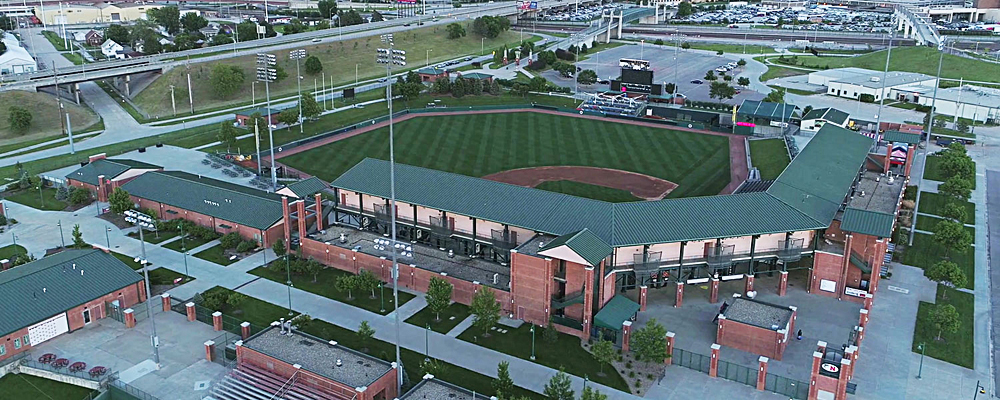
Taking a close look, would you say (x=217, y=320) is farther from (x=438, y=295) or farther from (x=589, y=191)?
(x=589, y=191)

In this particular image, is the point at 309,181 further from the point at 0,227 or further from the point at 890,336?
the point at 890,336

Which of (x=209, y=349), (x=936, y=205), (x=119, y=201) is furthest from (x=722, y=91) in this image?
(x=209, y=349)

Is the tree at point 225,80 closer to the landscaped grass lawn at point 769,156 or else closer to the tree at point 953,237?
the landscaped grass lawn at point 769,156

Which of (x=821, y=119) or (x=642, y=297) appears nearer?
(x=642, y=297)

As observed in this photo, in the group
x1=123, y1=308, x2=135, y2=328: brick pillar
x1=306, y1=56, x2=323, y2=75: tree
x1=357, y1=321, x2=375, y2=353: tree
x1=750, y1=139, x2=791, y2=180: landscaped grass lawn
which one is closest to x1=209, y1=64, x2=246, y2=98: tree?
Answer: x1=306, y1=56, x2=323, y2=75: tree

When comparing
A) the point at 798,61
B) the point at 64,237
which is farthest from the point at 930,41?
the point at 64,237

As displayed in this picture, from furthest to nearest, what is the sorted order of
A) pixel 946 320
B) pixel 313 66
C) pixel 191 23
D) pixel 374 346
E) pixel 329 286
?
pixel 191 23 → pixel 313 66 → pixel 329 286 → pixel 374 346 → pixel 946 320
